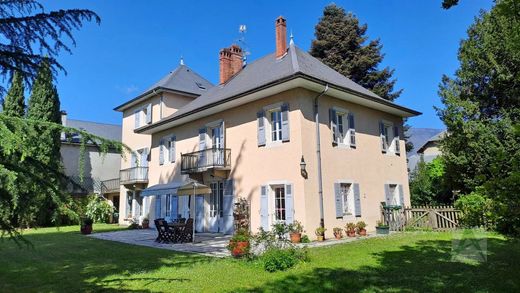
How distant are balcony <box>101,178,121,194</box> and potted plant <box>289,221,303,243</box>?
20834 mm

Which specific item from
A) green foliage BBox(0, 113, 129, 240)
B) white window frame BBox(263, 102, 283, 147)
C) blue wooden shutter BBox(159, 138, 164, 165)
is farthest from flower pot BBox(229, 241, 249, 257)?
blue wooden shutter BBox(159, 138, 164, 165)

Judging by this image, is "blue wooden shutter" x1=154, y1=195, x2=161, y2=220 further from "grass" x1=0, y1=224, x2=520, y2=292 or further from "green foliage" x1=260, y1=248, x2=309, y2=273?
"green foliage" x1=260, y1=248, x2=309, y2=273

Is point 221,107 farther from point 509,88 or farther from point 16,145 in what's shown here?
point 509,88

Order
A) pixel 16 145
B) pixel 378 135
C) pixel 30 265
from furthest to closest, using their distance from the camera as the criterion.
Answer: pixel 378 135 → pixel 30 265 → pixel 16 145

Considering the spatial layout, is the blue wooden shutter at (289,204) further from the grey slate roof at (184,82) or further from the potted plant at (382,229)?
the grey slate roof at (184,82)

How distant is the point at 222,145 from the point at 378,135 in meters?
7.90

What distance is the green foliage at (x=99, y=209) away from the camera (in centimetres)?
2727

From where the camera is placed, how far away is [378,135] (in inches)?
709

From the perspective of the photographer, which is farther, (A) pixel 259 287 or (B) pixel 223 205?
(B) pixel 223 205

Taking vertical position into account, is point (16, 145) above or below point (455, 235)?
above

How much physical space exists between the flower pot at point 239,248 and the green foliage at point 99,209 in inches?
832

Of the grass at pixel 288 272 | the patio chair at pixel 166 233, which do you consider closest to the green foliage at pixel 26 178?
the grass at pixel 288 272

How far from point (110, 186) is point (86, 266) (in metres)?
23.1

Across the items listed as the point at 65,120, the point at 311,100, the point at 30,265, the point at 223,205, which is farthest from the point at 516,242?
the point at 65,120
